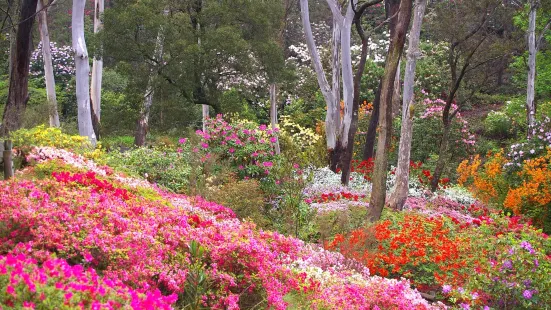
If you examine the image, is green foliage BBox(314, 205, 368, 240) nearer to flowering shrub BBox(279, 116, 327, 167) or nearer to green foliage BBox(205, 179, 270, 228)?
green foliage BBox(205, 179, 270, 228)

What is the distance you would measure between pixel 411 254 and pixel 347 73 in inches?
360

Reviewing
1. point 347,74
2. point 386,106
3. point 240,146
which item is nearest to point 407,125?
point 386,106

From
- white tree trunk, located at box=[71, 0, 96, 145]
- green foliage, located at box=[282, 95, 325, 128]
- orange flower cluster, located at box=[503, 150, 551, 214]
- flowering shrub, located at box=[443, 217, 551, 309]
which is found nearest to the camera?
flowering shrub, located at box=[443, 217, 551, 309]

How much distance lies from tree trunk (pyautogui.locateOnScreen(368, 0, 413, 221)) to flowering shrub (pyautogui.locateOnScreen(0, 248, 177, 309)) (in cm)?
656

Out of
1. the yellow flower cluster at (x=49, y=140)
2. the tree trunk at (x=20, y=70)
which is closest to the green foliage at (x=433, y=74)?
the tree trunk at (x=20, y=70)

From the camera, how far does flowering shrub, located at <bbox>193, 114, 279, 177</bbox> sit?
12719mm

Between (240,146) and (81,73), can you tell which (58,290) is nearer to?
(240,146)

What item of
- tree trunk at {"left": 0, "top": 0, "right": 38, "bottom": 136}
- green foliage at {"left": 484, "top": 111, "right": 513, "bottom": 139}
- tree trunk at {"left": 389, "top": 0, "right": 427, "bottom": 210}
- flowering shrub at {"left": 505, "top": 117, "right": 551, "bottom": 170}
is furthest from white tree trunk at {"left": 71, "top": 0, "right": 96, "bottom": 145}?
green foliage at {"left": 484, "top": 111, "right": 513, "bottom": 139}

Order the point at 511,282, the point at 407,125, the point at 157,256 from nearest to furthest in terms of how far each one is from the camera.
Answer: the point at 157,256, the point at 511,282, the point at 407,125

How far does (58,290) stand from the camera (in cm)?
294

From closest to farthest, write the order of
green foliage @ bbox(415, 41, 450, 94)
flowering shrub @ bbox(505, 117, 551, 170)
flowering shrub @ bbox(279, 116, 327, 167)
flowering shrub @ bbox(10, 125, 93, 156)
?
flowering shrub @ bbox(10, 125, 93, 156) → flowering shrub @ bbox(505, 117, 551, 170) → flowering shrub @ bbox(279, 116, 327, 167) → green foliage @ bbox(415, 41, 450, 94)

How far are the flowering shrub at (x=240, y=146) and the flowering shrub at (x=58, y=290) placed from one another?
360 inches

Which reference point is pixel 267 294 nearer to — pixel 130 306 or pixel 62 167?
pixel 130 306

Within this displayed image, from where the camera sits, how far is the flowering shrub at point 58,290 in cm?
284
